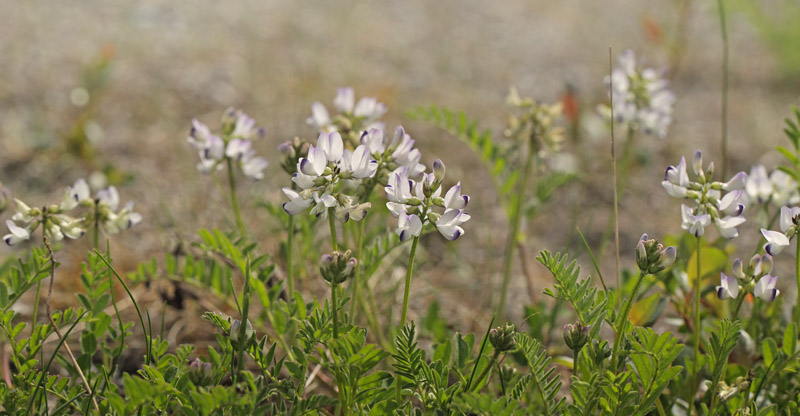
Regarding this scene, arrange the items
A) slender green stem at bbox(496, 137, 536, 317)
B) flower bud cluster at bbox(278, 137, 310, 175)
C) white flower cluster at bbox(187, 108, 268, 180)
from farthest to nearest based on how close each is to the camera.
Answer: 1. slender green stem at bbox(496, 137, 536, 317)
2. white flower cluster at bbox(187, 108, 268, 180)
3. flower bud cluster at bbox(278, 137, 310, 175)

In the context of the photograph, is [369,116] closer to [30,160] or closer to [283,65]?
[30,160]

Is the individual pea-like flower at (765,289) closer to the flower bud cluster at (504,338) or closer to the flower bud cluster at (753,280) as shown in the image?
the flower bud cluster at (753,280)

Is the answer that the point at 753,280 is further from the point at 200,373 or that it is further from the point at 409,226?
the point at 200,373

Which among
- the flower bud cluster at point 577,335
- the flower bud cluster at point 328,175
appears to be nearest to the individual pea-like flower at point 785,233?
the flower bud cluster at point 577,335

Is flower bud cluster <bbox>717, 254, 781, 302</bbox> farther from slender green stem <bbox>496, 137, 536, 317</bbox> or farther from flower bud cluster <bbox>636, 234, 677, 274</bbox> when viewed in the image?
slender green stem <bbox>496, 137, 536, 317</bbox>

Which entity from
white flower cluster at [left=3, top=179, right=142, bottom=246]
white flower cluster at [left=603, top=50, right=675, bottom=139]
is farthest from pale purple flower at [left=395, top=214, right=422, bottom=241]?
white flower cluster at [left=603, top=50, right=675, bottom=139]

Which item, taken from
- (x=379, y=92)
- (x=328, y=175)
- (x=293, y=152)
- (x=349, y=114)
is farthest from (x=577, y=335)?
(x=379, y=92)
